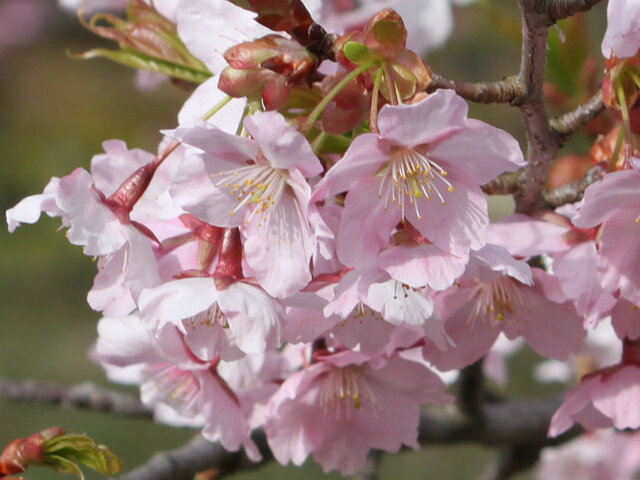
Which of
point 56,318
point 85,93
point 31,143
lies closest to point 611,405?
point 56,318

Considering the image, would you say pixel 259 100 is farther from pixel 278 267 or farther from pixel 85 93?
pixel 85 93

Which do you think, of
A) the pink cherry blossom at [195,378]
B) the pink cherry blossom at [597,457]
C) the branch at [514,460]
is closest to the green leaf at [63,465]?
the pink cherry blossom at [195,378]

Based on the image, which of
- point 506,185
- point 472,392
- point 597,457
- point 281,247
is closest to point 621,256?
point 506,185

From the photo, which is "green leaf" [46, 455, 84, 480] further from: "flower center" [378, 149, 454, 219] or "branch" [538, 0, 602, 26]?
"branch" [538, 0, 602, 26]

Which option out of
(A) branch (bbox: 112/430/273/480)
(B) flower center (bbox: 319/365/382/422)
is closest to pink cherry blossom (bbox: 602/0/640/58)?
(B) flower center (bbox: 319/365/382/422)

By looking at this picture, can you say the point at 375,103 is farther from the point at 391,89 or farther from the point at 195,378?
the point at 195,378

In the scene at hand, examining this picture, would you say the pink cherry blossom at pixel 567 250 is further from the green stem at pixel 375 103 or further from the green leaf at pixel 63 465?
the green leaf at pixel 63 465

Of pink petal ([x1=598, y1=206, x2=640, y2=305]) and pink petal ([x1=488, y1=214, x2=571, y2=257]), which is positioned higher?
pink petal ([x1=598, y1=206, x2=640, y2=305])
